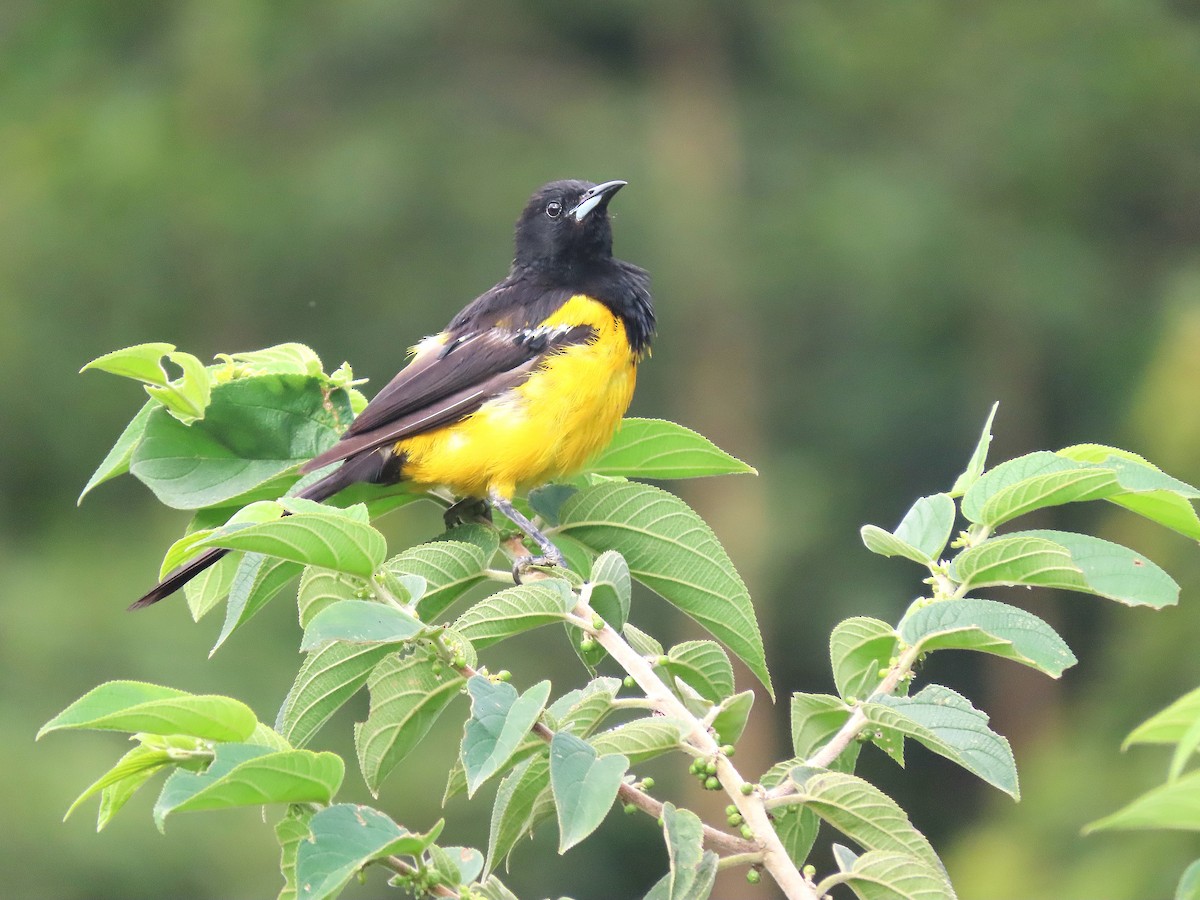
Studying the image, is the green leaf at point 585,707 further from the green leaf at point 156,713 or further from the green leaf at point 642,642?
the green leaf at point 156,713

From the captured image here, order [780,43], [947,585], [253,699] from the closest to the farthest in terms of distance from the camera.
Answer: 1. [947,585]
2. [253,699]
3. [780,43]

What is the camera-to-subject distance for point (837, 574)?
16.3 m

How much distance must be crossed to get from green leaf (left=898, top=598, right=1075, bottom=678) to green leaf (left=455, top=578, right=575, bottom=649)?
1.54 feet

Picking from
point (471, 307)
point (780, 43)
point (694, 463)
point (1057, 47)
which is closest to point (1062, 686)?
point (1057, 47)

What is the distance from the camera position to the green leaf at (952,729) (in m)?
1.95

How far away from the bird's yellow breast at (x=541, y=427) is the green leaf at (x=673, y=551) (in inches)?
38.8

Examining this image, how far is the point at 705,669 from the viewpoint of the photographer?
2.27m

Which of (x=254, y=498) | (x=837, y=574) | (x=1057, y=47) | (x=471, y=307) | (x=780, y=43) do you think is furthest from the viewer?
(x=780, y=43)

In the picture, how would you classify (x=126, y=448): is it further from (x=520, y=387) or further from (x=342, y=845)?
(x=520, y=387)

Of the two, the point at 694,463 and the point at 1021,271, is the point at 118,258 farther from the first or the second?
the point at 694,463

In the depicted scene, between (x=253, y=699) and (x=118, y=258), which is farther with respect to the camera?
(x=118, y=258)

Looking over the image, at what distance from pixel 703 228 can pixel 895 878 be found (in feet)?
49.4

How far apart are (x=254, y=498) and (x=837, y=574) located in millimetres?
13857

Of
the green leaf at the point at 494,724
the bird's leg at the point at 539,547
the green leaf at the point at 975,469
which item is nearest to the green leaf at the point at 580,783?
the green leaf at the point at 494,724
